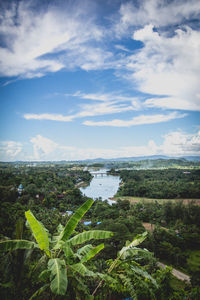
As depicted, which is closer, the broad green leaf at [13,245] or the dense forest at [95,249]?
the broad green leaf at [13,245]

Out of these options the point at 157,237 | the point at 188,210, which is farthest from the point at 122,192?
the point at 157,237

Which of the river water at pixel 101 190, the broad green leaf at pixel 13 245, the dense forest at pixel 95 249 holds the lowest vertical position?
the river water at pixel 101 190

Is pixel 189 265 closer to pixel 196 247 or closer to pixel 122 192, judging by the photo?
pixel 196 247

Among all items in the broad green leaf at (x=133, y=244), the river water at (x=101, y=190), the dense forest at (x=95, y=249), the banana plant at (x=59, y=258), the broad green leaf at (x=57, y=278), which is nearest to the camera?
the broad green leaf at (x=57, y=278)

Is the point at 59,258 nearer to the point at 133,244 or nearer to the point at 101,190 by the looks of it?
the point at 133,244

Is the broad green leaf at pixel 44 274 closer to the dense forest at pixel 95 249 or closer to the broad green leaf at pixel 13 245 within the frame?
the dense forest at pixel 95 249

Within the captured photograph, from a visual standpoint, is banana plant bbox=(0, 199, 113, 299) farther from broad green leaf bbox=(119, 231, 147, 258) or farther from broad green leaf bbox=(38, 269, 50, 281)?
broad green leaf bbox=(119, 231, 147, 258)

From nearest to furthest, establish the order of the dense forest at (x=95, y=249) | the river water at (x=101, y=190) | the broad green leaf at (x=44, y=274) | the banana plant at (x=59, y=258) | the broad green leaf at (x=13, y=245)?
1. the banana plant at (x=59, y=258)
2. the broad green leaf at (x=44, y=274)
3. the broad green leaf at (x=13, y=245)
4. the dense forest at (x=95, y=249)
5. the river water at (x=101, y=190)

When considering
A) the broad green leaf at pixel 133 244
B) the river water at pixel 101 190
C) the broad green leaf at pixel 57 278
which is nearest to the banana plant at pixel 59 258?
the broad green leaf at pixel 57 278
